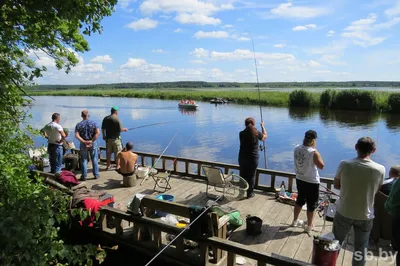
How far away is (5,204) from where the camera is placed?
2328mm

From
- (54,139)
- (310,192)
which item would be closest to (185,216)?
(310,192)

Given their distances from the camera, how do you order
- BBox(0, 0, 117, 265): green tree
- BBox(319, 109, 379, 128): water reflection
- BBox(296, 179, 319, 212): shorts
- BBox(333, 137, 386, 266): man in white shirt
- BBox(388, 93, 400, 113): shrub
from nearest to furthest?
BBox(0, 0, 117, 265): green tree → BBox(333, 137, 386, 266): man in white shirt → BBox(296, 179, 319, 212): shorts → BBox(319, 109, 379, 128): water reflection → BBox(388, 93, 400, 113): shrub

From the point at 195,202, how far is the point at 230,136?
61.6 feet

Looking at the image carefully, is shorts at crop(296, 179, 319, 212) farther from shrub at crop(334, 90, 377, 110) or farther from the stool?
shrub at crop(334, 90, 377, 110)

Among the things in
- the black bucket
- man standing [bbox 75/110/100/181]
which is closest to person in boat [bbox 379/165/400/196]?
the black bucket

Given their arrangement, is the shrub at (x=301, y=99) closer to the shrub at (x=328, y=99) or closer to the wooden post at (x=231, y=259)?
the shrub at (x=328, y=99)

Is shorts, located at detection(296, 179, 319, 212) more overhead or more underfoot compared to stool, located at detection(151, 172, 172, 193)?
more overhead

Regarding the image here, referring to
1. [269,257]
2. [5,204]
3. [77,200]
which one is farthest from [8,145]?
[269,257]

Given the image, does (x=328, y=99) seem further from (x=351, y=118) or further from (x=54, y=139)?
(x=54, y=139)

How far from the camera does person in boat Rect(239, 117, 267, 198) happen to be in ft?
18.9

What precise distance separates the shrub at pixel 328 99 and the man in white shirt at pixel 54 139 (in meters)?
43.0

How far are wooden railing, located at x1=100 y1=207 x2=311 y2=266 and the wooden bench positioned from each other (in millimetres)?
17

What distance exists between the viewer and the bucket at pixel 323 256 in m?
3.34

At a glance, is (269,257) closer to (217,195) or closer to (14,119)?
(217,195)
